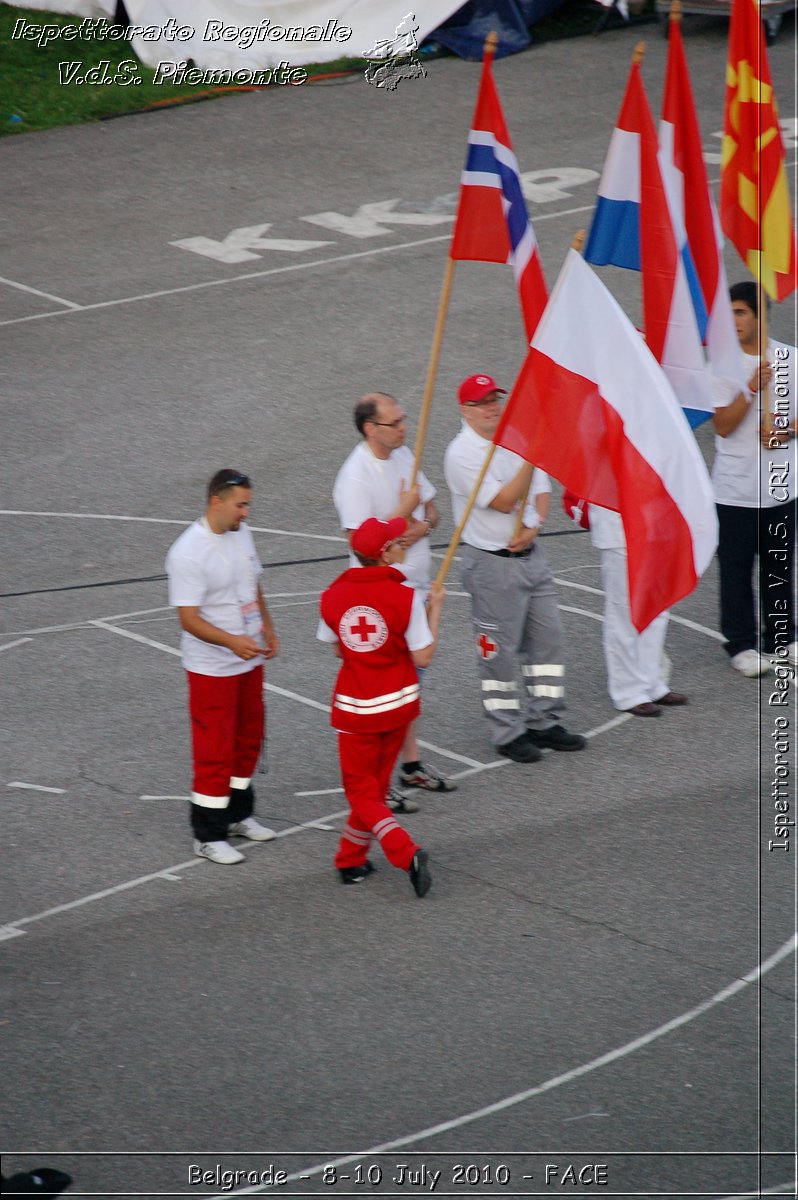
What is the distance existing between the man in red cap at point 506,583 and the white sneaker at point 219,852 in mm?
1836

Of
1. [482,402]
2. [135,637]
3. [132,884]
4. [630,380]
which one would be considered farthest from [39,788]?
[630,380]

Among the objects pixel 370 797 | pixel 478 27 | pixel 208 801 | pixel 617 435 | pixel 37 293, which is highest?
pixel 478 27

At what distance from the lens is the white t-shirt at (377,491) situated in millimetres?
8320

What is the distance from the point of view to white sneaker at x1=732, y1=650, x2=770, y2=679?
10.0 m

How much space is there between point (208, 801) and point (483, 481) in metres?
2.31

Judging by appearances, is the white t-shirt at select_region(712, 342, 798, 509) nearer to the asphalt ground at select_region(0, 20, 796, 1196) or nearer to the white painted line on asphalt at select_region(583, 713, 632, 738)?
the asphalt ground at select_region(0, 20, 796, 1196)

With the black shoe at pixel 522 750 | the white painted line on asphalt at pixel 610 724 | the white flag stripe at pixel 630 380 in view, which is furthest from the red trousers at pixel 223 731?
the white painted line on asphalt at pixel 610 724

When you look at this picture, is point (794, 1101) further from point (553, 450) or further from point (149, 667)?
point (149, 667)

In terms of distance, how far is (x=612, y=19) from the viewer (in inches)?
1030

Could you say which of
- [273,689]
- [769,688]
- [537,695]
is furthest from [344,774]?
[769,688]

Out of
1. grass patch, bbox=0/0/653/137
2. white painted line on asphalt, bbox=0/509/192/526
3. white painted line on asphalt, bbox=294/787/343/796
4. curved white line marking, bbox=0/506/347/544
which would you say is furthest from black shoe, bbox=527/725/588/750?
grass patch, bbox=0/0/653/137

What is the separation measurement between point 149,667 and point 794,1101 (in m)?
5.46

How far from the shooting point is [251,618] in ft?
25.9

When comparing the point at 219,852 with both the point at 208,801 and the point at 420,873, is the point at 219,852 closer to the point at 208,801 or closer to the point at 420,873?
the point at 208,801
